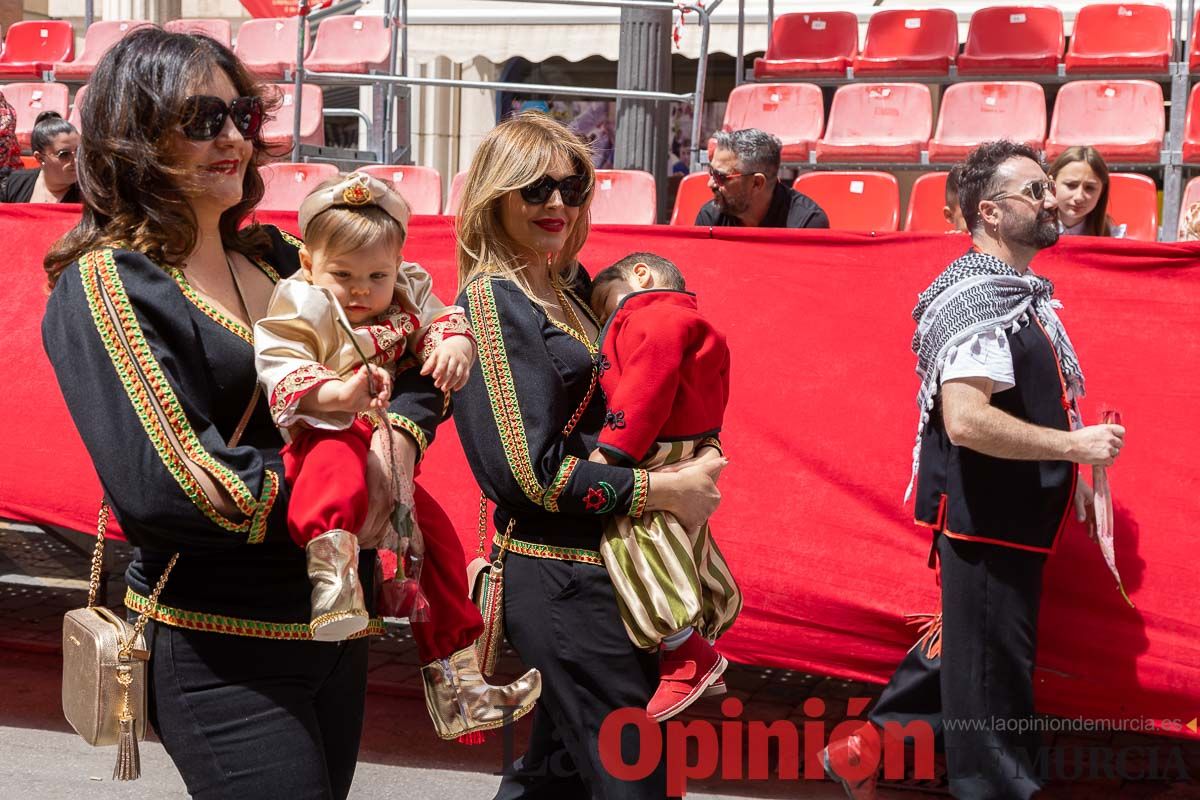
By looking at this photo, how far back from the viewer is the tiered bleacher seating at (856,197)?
8.78 meters

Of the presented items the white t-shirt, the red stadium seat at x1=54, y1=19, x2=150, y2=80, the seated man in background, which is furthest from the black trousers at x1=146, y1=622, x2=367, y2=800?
the red stadium seat at x1=54, y1=19, x2=150, y2=80

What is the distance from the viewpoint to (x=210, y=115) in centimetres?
207

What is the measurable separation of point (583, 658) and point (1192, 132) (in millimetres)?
7926

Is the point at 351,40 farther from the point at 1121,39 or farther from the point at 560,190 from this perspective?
the point at 560,190

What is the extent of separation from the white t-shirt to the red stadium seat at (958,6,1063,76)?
7.87 meters

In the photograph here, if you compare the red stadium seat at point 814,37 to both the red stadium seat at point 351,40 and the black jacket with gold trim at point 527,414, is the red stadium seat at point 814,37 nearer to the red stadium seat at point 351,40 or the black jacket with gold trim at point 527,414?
the red stadium seat at point 351,40

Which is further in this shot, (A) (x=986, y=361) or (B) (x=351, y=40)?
(B) (x=351, y=40)

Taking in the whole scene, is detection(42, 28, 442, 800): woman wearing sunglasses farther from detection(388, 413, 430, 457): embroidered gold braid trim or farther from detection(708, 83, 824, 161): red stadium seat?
detection(708, 83, 824, 161): red stadium seat

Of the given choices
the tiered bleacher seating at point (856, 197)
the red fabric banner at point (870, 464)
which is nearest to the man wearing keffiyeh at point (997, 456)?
the red fabric banner at point (870, 464)

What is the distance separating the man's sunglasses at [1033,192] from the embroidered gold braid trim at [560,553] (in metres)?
1.57

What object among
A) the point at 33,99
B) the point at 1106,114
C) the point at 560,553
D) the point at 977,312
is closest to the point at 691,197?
the point at 1106,114

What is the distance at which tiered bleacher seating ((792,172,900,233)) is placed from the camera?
8.78 m

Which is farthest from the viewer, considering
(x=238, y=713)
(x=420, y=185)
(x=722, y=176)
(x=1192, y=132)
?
(x=420, y=185)

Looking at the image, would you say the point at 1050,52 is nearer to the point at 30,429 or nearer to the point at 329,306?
the point at 30,429
